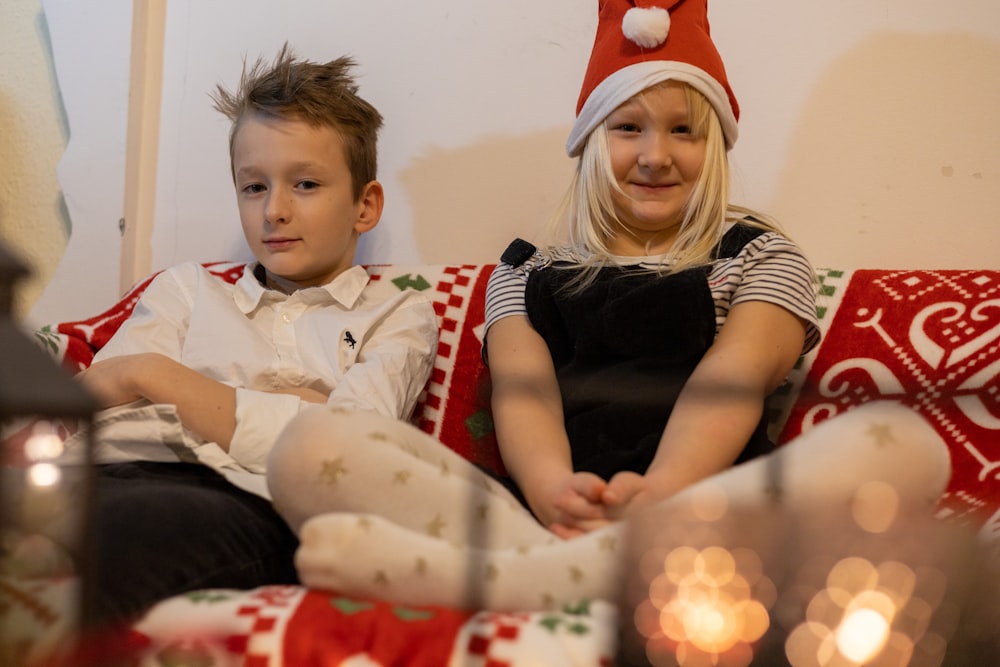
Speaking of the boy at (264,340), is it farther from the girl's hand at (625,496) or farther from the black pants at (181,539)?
the girl's hand at (625,496)

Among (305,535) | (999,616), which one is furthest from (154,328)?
(999,616)

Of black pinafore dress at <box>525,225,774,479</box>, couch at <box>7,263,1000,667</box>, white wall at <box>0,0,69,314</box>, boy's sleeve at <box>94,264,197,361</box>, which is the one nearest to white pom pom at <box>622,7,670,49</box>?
black pinafore dress at <box>525,225,774,479</box>

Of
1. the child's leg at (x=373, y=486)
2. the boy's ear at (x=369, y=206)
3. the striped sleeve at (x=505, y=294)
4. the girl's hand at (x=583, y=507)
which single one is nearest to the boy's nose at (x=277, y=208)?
the boy's ear at (x=369, y=206)

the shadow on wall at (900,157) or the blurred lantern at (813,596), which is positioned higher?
the shadow on wall at (900,157)

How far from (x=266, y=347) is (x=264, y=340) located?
0.01 m

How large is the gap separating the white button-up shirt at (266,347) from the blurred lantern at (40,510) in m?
0.50

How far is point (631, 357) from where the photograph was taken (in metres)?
1.00

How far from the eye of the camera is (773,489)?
25.7 inches

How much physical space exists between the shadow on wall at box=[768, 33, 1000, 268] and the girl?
0.64 feet

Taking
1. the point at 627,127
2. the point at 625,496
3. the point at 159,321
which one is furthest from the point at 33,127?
the point at 625,496

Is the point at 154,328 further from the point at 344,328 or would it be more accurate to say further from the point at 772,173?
the point at 772,173

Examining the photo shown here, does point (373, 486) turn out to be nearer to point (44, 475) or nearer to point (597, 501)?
point (597, 501)

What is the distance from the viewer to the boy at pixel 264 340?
87 centimetres

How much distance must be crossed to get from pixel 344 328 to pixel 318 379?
7 cm
